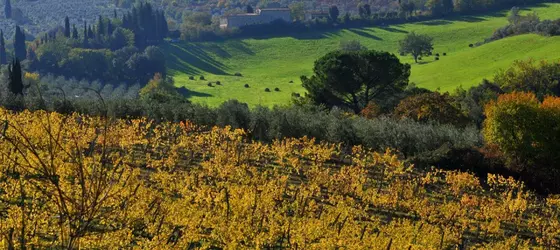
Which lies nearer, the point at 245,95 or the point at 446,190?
the point at 446,190

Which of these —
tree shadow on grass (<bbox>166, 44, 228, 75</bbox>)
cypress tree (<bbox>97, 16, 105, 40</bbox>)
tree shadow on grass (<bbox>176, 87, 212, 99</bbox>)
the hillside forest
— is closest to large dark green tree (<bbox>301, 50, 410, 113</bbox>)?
the hillside forest

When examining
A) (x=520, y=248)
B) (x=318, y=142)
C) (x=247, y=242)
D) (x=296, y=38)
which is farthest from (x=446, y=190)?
(x=296, y=38)

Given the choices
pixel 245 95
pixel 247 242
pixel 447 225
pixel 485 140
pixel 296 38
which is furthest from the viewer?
pixel 296 38

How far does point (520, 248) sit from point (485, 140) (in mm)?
22366

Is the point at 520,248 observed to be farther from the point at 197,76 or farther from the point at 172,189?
the point at 197,76

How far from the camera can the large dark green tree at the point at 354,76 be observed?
74.6 metres

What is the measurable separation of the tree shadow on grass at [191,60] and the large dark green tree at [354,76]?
245 feet

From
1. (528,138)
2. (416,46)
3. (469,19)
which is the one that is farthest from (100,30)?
(528,138)

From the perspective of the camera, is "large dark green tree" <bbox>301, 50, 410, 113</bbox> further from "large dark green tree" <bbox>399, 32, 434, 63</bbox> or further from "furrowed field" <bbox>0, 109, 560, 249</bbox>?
"large dark green tree" <bbox>399, 32, 434, 63</bbox>

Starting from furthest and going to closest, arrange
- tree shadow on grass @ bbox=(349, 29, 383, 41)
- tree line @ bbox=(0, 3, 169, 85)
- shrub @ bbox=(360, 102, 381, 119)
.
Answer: tree shadow on grass @ bbox=(349, 29, 383, 41)
tree line @ bbox=(0, 3, 169, 85)
shrub @ bbox=(360, 102, 381, 119)


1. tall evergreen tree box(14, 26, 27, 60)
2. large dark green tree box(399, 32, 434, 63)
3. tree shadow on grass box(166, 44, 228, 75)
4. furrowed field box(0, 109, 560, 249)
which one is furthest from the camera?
tall evergreen tree box(14, 26, 27, 60)

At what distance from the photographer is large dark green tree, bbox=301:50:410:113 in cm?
7456

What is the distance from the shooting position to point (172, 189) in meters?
29.6

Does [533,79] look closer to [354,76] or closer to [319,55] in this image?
[354,76]
